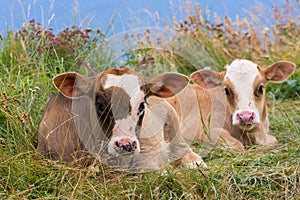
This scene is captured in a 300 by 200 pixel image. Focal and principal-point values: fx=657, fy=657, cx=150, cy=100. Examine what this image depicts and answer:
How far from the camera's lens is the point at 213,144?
5.84 metres

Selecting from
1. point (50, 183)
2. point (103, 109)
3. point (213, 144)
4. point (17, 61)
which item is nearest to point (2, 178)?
point (50, 183)

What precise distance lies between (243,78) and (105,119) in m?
2.06

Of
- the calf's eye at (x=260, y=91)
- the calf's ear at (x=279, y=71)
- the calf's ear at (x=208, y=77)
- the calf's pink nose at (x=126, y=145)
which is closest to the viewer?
the calf's pink nose at (x=126, y=145)

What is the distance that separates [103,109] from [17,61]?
8.05ft

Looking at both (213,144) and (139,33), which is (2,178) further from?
(139,33)

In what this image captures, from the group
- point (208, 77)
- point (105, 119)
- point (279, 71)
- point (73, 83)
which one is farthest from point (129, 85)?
point (279, 71)

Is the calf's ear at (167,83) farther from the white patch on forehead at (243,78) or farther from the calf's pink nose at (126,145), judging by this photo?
the white patch on forehead at (243,78)

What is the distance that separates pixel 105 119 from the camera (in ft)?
14.9

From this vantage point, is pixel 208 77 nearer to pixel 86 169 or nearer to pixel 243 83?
pixel 243 83

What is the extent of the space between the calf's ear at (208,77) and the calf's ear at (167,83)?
1.39 meters

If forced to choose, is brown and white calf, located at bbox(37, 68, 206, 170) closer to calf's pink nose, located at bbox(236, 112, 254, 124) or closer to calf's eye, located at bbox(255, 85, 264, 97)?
calf's pink nose, located at bbox(236, 112, 254, 124)

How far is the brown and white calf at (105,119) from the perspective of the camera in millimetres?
4496

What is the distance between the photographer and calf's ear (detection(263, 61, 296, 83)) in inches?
257

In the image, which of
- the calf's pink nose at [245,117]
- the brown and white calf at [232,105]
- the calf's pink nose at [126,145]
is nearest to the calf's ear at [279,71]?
the brown and white calf at [232,105]
